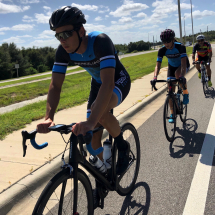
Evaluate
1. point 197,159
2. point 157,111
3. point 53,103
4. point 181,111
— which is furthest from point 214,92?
point 53,103

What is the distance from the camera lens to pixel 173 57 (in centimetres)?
588

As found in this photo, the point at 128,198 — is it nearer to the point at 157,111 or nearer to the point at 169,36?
the point at 169,36

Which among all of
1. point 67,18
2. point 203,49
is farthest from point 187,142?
point 203,49

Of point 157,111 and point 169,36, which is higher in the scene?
point 169,36

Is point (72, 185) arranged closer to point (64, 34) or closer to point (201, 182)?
point (64, 34)

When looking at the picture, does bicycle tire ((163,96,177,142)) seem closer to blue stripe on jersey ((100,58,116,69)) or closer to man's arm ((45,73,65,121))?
man's arm ((45,73,65,121))

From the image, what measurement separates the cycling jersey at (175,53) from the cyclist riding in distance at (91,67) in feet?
10.1

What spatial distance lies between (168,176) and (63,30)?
2490 mm

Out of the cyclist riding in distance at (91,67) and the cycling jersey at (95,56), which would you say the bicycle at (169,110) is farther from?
the cycling jersey at (95,56)

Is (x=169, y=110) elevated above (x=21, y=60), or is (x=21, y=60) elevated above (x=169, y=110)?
(x=21, y=60)

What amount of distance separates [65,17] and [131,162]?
6.70ft

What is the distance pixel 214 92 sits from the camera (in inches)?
373

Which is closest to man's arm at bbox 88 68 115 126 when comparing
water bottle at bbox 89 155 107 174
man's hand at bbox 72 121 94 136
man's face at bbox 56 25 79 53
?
man's hand at bbox 72 121 94 136

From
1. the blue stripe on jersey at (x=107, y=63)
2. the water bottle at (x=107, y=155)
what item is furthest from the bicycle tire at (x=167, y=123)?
the blue stripe on jersey at (x=107, y=63)
